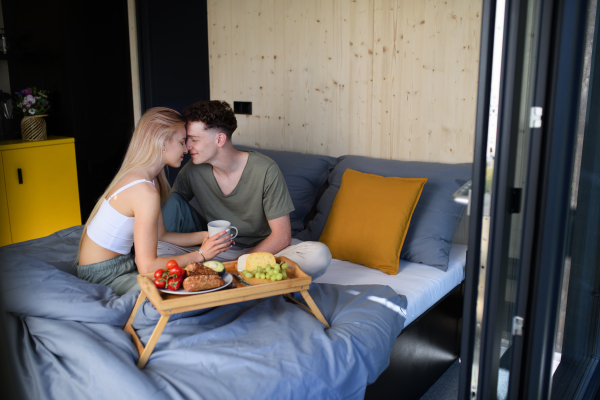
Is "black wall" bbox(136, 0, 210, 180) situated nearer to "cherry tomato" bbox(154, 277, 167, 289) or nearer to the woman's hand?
the woman's hand

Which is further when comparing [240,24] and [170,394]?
[240,24]

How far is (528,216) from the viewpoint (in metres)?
1.24

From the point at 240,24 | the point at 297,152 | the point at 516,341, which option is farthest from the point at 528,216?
the point at 240,24

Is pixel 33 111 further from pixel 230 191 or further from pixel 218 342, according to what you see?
pixel 218 342

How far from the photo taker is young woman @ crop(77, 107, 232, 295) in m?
1.66

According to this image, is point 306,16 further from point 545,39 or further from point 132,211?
point 545,39

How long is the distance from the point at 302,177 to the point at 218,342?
1414mm

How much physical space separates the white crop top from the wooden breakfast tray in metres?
0.33

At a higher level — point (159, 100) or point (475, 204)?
point (159, 100)

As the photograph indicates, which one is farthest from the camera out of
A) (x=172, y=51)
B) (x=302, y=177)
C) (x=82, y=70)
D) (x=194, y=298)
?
(x=82, y=70)

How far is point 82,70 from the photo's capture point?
386 cm

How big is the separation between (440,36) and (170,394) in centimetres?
210

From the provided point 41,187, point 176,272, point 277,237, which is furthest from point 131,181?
point 41,187

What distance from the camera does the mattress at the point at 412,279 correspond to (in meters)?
1.94
